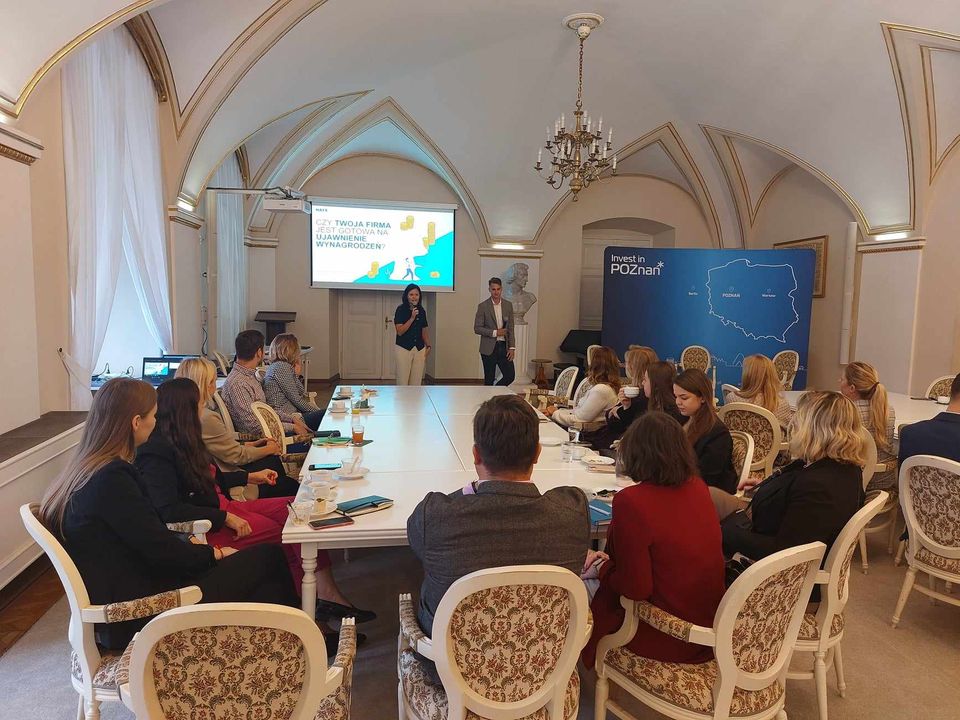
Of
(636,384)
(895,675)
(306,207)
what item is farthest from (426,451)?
(306,207)

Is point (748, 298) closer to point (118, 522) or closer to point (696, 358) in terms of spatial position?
point (696, 358)

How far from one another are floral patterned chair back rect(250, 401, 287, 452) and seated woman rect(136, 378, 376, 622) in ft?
2.70

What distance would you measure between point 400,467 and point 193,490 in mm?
902

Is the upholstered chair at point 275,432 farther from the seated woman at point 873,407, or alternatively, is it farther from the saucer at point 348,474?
the seated woman at point 873,407

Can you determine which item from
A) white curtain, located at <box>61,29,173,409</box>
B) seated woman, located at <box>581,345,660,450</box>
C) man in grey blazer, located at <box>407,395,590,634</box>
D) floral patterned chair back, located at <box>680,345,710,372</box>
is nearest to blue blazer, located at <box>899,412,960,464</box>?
seated woman, located at <box>581,345,660,450</box>

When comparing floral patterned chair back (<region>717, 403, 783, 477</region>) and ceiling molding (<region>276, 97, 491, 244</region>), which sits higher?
ceiling molding (<region>276, 97, 491, 244</region>)

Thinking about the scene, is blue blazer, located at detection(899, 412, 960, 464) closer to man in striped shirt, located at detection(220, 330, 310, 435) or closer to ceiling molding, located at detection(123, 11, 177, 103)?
man in striped shirt, located at detection(220, 330, 310, 435)

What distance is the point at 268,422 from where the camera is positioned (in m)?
3.78

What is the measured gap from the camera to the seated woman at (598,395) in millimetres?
4184

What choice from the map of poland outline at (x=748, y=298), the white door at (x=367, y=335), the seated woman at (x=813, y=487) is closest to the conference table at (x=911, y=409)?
the seated woman at (x=813, y=487)

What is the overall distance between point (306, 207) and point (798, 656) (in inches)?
216

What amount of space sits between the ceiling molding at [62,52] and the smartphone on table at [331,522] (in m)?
2.81

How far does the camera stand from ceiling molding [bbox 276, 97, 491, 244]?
324 inches

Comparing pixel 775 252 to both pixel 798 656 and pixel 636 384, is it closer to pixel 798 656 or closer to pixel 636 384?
pixel 636 384
